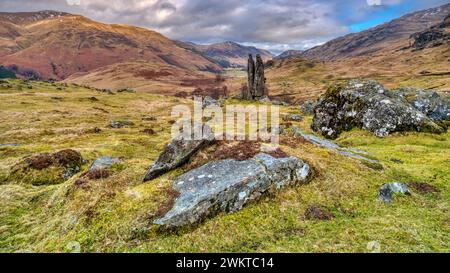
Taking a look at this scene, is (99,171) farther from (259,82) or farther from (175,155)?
(259,82)

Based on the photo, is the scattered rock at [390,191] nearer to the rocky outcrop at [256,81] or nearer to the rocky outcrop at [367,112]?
the rocky outcrop at [367,112]

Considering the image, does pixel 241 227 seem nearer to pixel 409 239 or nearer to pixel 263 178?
pixel 263 178

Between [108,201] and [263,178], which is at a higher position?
[263,178]

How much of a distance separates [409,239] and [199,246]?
25.6ft

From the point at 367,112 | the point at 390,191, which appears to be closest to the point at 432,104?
the point at 367,112

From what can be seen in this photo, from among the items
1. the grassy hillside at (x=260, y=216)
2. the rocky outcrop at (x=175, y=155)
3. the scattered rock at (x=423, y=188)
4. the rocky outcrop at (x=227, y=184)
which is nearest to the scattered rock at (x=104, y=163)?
the grassy hillside at (x=260, y=216)

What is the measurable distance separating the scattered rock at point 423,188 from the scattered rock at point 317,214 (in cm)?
607

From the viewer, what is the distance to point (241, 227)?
12484 mm

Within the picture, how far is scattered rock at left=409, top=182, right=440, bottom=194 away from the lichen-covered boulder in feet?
76.4

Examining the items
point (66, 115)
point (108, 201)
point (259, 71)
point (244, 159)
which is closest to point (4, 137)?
point (66, 115)

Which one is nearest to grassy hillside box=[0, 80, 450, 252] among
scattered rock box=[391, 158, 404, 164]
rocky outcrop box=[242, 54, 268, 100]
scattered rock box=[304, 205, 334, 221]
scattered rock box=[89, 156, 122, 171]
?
scattered rock box=[391, 158, 404, 164]

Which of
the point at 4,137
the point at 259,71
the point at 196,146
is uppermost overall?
the point at 259,71

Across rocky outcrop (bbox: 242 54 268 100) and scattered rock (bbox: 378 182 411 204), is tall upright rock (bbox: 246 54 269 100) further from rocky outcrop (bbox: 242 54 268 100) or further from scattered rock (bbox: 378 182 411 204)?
scattered rock (bbox: 378 182 411 204)

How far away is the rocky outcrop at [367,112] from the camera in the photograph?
29.1m
